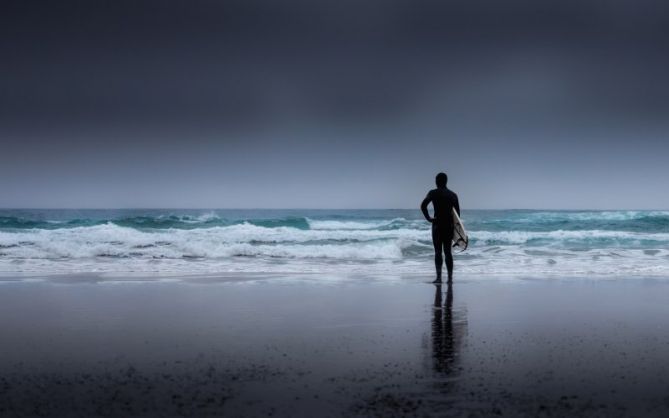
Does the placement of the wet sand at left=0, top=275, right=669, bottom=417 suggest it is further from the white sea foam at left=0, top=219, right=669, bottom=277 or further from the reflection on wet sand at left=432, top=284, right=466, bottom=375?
the white sea foam at left=0, top=219, right=669, bottom=277

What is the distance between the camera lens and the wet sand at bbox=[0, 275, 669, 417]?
3.13 metres

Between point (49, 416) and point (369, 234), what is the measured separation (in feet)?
67.8

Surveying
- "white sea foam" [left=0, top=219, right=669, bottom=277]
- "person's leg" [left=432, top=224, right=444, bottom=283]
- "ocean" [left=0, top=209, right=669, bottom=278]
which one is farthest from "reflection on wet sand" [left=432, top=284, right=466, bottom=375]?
"white sea foam" [left=0, top=219, right=669, bottom=277]

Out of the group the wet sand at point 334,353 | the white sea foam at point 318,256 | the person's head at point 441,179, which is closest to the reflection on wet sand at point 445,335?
the wet sand at point 334,353

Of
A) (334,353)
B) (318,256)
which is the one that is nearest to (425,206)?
(334,353)

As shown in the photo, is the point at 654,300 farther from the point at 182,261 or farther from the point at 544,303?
the point at 182,261

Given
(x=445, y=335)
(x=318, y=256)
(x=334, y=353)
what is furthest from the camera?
(x=318, y=256)

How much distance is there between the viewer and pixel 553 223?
102 ft

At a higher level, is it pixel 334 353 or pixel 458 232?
pixel 458 232

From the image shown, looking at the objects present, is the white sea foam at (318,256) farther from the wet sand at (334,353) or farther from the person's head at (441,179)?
the wet sand at (334,353)

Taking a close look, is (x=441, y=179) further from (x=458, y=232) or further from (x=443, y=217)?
(x=458, y=232)

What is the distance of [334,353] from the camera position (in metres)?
4.37

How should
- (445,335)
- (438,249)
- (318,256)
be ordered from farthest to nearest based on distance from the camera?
(318,256)
(438,249)
(445,335)

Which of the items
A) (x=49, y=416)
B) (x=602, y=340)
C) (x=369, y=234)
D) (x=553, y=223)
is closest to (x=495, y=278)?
(x=602, y=340)
